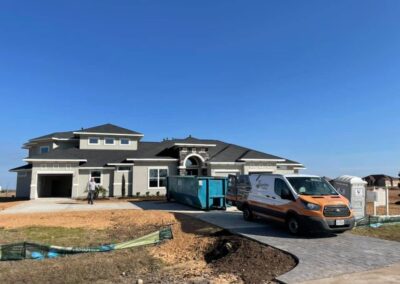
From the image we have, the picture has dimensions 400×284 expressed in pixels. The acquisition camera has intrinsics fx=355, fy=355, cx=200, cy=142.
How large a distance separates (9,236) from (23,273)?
5.19 metres

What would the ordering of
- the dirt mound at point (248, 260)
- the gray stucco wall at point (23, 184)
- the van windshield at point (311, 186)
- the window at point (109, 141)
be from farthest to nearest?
1. the window at point (109, 141)
2. the gray stucco wall at point (23, 184)
3. the van windshield at point (311, 186)
4. the dirt mound at point (248, 260)

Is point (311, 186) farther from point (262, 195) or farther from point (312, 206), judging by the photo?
point (262, 195)

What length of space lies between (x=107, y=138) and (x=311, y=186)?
27512mm

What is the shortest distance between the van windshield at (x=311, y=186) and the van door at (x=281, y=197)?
0.94 ft

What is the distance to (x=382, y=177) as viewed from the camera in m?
73.1

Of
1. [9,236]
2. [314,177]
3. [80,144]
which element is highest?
[80,144]

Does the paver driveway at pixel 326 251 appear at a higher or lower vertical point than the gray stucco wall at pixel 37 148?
lower

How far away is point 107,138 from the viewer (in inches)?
1441

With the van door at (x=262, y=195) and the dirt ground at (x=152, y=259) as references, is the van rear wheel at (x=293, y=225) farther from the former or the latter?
the dirt ground at (x=152, y=259)

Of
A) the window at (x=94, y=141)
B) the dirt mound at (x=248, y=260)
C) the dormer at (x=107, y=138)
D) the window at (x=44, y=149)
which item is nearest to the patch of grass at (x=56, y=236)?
the dirt mound at (x=248, y=260)

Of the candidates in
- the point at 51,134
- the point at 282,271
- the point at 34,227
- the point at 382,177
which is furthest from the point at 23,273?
the point at 382,177

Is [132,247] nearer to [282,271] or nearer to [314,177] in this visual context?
[282,271]

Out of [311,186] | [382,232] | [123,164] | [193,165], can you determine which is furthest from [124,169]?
[382,232]

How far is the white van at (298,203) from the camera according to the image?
36.9ft
